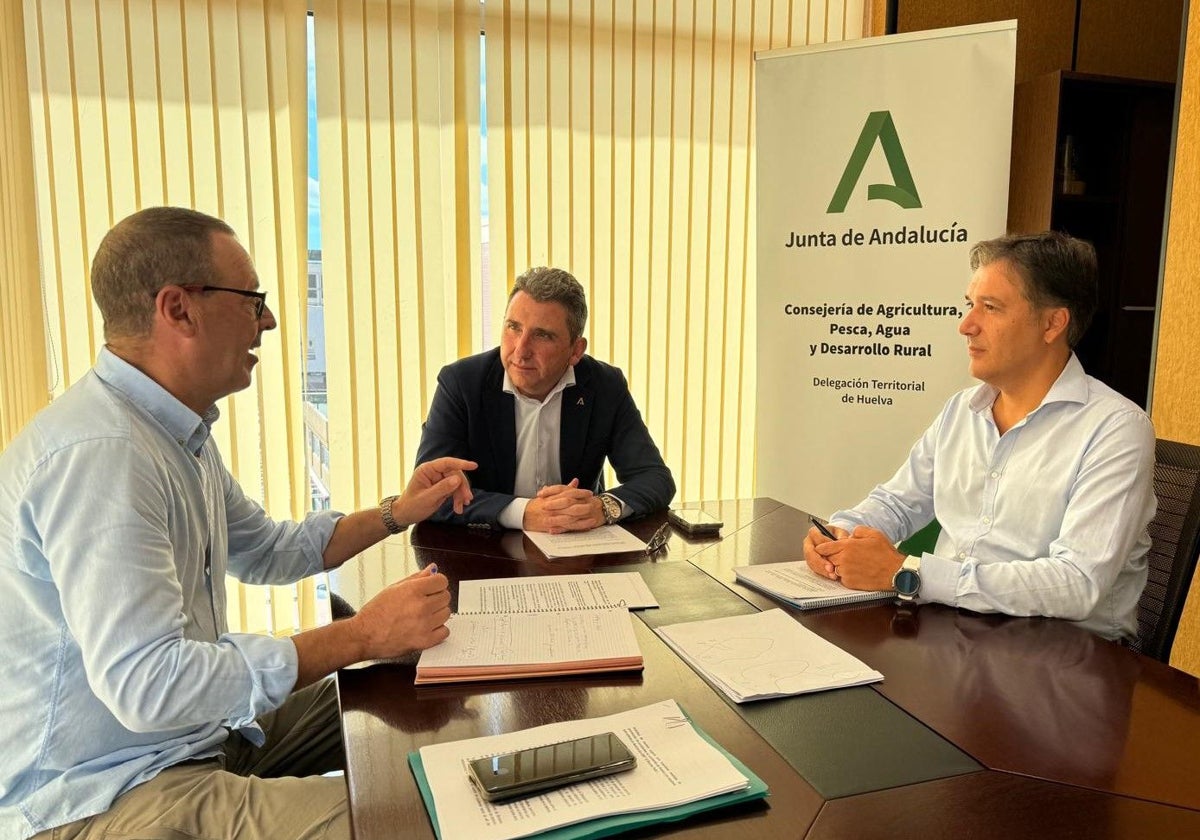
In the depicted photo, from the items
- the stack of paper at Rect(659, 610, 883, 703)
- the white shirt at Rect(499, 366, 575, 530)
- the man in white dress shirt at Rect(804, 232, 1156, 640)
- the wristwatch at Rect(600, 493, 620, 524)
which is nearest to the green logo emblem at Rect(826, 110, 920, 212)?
the man in white dress shirt at Rect(804, 232, 1156, 640)

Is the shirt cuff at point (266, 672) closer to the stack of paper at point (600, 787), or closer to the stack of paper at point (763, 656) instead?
the stack of paper at point (600, 787)

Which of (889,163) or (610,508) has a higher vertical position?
(889,163)

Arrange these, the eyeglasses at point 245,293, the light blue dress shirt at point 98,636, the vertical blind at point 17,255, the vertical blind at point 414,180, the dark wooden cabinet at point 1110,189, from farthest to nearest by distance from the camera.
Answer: the dark wooden cabinet at point 1110,189 < the vertical blind at point 414,180 < the vertical blind at point 17,255 < the eyeglasses at point 245,293 < the light blue dress shirt at point 98,636

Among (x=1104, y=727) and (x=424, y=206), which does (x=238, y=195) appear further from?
(x=1104, y=727)

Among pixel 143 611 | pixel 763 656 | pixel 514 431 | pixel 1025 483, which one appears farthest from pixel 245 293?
pixel 1025 483

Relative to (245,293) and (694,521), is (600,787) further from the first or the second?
(694,521)

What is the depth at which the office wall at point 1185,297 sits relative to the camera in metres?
2.69

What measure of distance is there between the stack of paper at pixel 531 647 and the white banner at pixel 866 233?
90.2 inches

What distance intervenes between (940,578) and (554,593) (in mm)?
711

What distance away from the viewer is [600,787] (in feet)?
3.06

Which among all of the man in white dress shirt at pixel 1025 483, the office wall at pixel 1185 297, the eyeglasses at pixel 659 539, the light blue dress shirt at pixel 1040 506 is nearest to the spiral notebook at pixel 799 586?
the man in white dress shirt at pixel 1025 483

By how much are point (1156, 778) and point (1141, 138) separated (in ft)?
11.5

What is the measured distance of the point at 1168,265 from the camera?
9.12 feet

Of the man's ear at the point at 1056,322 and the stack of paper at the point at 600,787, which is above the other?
the man's ear at the point at 1056,322
